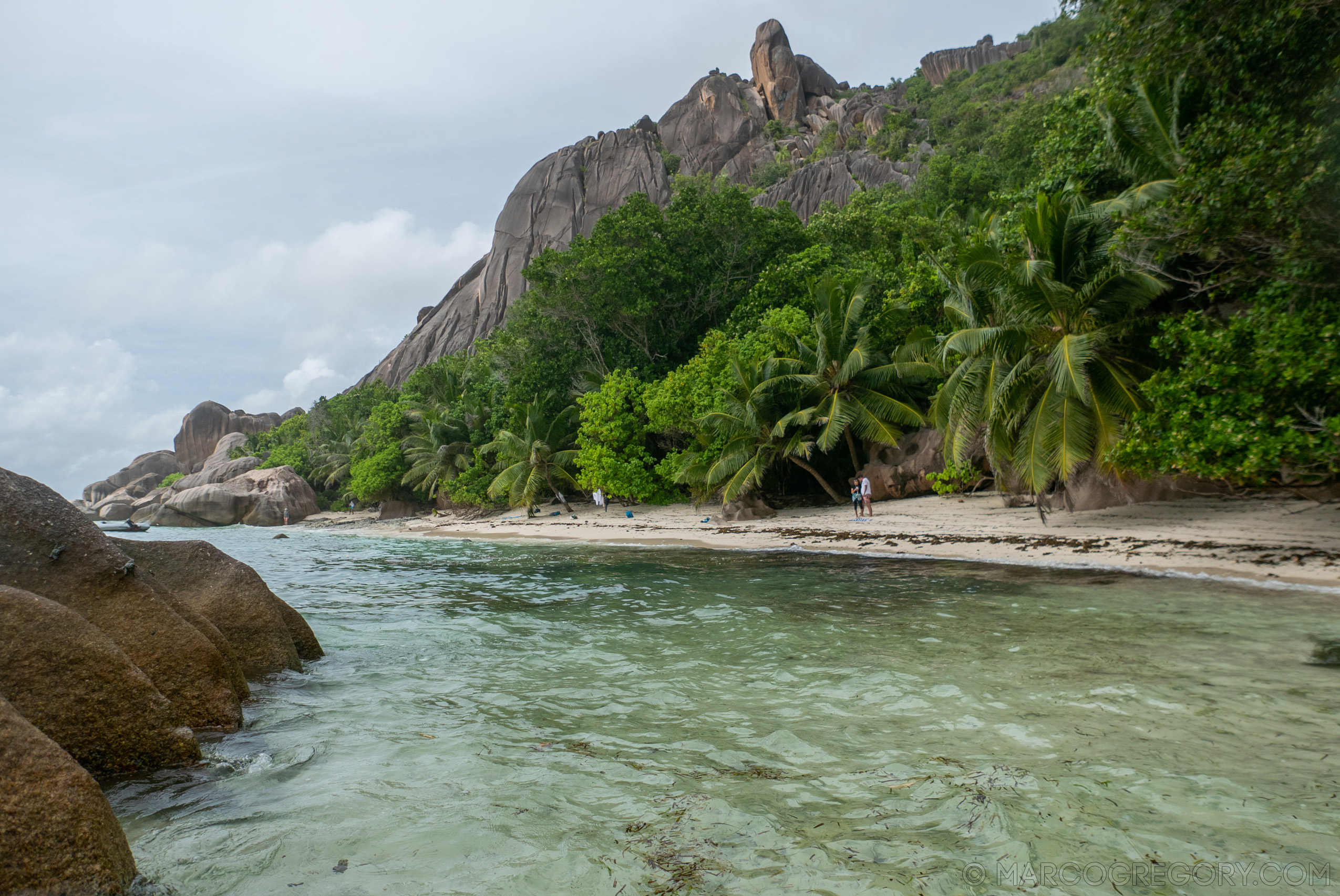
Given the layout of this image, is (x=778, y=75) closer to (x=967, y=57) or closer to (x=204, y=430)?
(x=967, y=57)

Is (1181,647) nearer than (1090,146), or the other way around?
(1181,647)

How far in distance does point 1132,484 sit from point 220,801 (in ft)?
55.2

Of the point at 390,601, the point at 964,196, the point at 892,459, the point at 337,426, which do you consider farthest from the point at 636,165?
the point at 390,601

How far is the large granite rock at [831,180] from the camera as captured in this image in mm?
62062

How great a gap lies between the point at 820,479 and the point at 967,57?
276 ft

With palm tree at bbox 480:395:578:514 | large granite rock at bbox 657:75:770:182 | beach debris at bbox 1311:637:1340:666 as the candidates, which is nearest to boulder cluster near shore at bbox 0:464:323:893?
beach debris at bbox 1311:637:1340:666

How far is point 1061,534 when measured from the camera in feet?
47.2

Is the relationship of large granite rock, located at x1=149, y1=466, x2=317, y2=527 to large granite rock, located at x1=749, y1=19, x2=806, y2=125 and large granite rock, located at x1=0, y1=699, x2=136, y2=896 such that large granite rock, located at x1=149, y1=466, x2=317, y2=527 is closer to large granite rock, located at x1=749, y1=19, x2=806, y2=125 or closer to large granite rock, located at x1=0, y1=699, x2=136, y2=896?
large granite rock, located at x1=0, y1=699, x2=136, y2=896

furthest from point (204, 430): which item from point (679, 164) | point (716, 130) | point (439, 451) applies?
point (716, 130)

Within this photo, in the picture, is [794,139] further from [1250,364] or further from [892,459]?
[1250,364]

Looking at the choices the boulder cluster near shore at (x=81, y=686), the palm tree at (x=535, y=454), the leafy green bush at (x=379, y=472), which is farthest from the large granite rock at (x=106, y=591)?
the leafy green bush at (x=379, y=472)

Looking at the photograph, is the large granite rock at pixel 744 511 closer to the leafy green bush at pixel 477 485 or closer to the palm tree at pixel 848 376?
the palm tree at pixel 848 376

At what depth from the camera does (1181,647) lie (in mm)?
6242

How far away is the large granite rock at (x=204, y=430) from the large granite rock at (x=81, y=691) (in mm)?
87696
